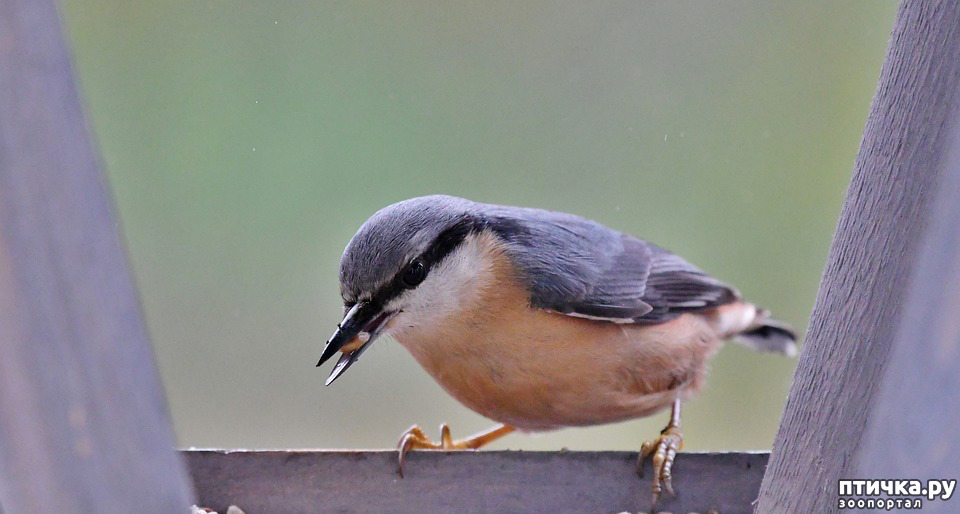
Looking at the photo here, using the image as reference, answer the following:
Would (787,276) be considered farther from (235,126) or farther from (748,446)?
(235,126)

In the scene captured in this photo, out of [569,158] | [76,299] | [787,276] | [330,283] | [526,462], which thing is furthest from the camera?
[787,276]

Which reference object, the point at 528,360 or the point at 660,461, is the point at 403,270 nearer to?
the point at 528,360

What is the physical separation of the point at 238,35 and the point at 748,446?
8.13 ft

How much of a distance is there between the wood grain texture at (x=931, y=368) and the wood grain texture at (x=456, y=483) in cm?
93

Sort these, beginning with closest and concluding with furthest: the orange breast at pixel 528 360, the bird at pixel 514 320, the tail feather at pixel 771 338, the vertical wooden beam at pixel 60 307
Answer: the vertical wooden beam at pixel 60 307 < the bird at pixel 514 320 < the orange breast at pixel 528 360 < the tail feather at pixel 771 338

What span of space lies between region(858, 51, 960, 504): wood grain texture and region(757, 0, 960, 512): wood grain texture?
0.06 metres

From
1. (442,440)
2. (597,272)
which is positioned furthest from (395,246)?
(442,440)

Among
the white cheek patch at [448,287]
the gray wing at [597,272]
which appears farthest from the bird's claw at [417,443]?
the gray wing at [597,272]

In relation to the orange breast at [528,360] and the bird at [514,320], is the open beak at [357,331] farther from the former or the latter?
the orange breast at [528,360]

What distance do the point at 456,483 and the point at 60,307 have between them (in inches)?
45.1

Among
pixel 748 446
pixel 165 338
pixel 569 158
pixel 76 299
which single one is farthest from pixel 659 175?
pixel 76 299

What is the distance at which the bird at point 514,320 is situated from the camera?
1.89 m

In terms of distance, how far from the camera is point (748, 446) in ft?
Result: 12.7

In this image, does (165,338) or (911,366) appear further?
(165,338)
